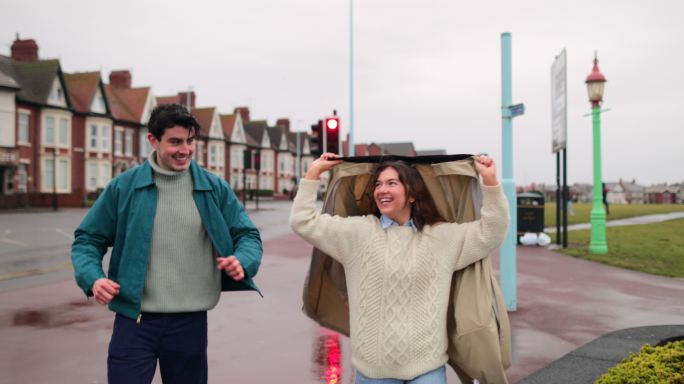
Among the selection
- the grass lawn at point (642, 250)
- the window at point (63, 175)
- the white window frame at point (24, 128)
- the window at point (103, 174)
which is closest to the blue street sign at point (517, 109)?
the grass lawn at point (642, 250)

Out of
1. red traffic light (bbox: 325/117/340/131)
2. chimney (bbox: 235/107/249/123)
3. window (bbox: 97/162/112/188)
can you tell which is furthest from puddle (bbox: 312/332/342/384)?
chimney (bbox: 235/107/249/123)

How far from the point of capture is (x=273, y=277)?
10391 millimetres

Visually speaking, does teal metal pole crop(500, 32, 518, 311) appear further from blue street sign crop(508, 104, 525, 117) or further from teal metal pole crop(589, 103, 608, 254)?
teal metal pole crop(589, 103, 608, 254)

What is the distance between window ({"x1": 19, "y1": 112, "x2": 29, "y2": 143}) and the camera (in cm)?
3675

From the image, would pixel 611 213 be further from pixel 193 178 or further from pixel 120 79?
pixel 120 79

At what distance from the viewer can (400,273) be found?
2691 millimetres

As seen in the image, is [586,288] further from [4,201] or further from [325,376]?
[4,201]

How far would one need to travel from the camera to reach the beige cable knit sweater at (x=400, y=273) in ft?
8.73

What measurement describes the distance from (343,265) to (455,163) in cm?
76

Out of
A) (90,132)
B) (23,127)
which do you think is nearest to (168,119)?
(23,127)

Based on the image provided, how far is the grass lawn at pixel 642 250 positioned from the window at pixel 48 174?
32295mm

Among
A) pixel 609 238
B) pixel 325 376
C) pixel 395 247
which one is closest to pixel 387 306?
pixel 395 247

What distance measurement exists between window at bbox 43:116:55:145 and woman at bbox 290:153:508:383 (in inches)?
1608

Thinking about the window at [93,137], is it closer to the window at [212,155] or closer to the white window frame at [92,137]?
the white window frame at [92,137]
